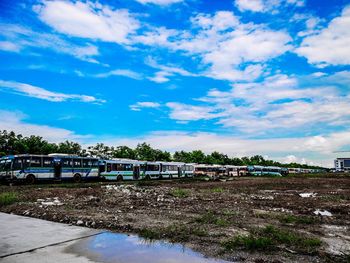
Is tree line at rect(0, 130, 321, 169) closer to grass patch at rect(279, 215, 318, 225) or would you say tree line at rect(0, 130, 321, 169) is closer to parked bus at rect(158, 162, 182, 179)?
parked bus at rect(158, 162, 182, 179)

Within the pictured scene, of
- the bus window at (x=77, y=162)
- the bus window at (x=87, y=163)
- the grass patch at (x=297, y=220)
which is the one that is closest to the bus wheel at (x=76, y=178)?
the bus window at (x=77, y=162)

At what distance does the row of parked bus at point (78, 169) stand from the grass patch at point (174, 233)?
85.8 ft

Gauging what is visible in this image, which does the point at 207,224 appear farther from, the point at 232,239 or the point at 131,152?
the point at 131,152

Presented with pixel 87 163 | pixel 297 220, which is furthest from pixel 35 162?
pixel 297 220

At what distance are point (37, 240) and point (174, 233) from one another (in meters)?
2.99

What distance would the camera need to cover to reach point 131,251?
6.04 meters

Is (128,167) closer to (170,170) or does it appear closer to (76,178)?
(76,178)

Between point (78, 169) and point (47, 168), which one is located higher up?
point (47, 168)

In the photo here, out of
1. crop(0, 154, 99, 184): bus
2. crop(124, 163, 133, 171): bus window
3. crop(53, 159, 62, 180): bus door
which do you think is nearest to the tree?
crop(124, 163, 133, 171): bus window

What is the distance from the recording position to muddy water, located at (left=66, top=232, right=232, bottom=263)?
18.1 ft

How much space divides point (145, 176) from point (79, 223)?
39.4 metres

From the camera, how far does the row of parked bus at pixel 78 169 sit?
29938 millimetres

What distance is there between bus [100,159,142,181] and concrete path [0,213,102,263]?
103 ft

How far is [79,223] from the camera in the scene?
8.87 m
